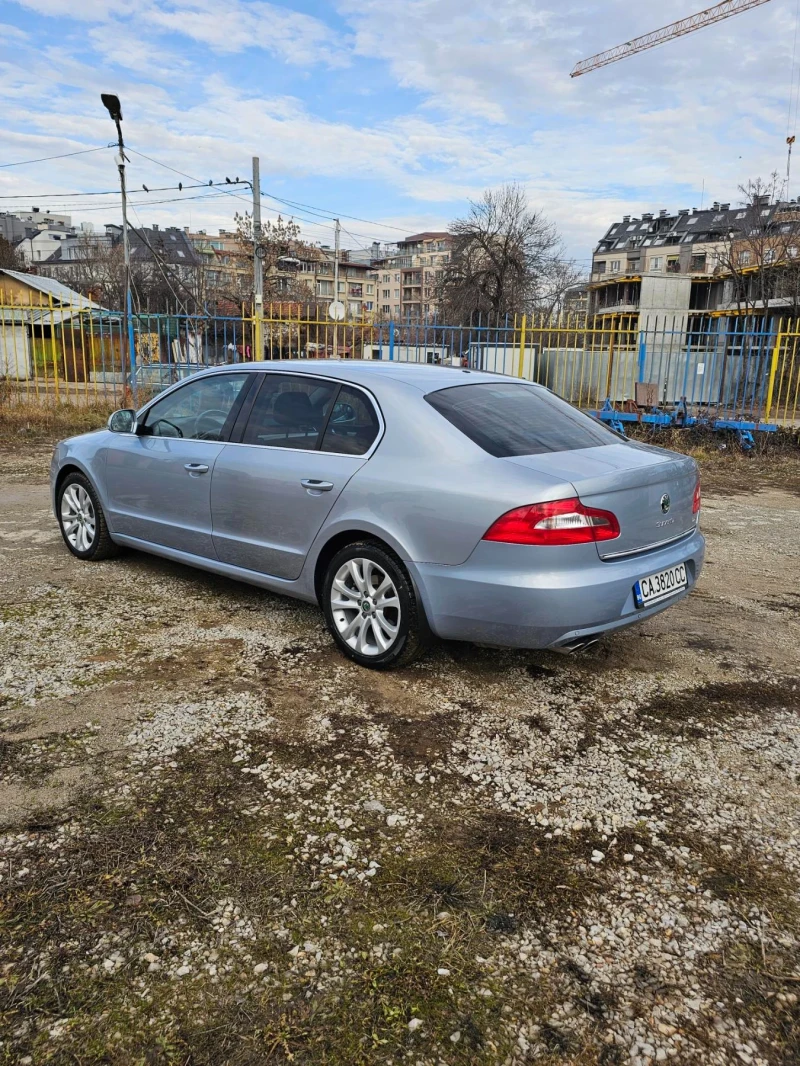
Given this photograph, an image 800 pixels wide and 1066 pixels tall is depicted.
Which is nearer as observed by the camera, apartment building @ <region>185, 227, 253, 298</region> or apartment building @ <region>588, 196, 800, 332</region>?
apartment building @ <region>588, 196, 800, 332</region>

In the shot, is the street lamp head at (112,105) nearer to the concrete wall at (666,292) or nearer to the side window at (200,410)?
the side window at (200,410)

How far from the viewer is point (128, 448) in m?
5.08

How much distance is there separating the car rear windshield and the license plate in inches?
28.5

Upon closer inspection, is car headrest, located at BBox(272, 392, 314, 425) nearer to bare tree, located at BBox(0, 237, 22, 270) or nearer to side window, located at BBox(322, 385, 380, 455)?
side window, located at BBox(322, 385, 380, 455)

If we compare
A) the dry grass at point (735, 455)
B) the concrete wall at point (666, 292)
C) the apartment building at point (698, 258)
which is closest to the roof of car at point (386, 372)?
the dry grass at point (735, 455)

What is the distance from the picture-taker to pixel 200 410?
4762 mm

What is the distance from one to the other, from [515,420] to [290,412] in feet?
4.16

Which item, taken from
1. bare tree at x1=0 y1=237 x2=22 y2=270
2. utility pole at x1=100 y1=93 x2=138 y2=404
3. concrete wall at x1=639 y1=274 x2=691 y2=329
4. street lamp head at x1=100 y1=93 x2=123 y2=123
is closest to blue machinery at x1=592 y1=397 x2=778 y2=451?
utility pole at x1=100 y1=93 x2=138 y2=404

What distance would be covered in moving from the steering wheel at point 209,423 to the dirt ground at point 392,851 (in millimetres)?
1186

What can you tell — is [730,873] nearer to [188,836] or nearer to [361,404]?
[188,836]

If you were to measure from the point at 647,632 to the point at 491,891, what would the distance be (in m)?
2.51

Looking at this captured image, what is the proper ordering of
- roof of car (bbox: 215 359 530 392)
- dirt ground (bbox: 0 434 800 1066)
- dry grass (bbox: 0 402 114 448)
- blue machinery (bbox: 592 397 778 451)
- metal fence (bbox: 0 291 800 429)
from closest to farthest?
dirt ground (bbox: 0 434 800 1066), roof of car (bbox: 215 359 530 392), blue machinery (bbox: 592 397 778 451), dry grass (bbox: 0 402 114 448), metal fence (bbox: 0 291 800 429)

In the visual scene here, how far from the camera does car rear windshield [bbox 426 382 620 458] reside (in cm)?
356

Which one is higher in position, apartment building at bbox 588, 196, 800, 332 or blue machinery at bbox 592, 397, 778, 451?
apartment building at bbox 588, 196, 800, 332
